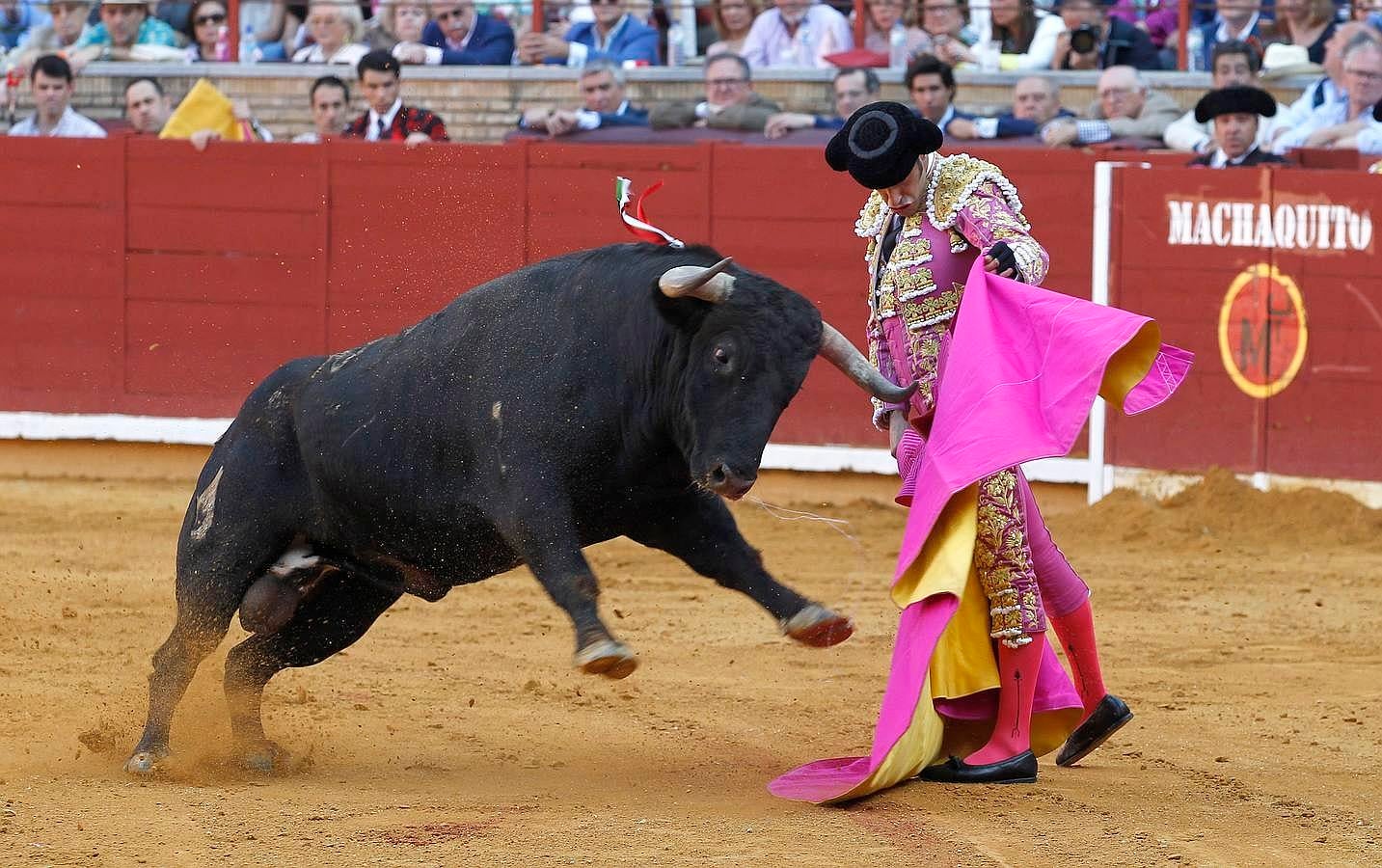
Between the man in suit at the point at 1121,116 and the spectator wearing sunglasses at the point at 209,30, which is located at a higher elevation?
the spectator wearing sunglasses at the point at 209,30

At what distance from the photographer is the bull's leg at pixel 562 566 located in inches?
138

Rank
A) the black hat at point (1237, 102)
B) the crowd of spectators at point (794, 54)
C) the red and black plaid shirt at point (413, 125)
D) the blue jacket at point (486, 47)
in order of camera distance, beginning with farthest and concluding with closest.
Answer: the blue jacket at point (486, 47)
the red and black plaid shirt at point (413, 125)
the crowd of spectators at point (794, 54)
the black hat at point (1237, 102)

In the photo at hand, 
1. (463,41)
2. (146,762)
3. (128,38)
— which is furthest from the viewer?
(128,38)

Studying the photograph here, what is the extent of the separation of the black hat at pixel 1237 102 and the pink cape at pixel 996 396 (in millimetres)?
3579

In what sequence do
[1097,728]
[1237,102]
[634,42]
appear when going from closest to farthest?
[1097,728] → [1237,102] → [634,42]

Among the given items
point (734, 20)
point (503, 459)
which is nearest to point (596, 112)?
point (734, 20)

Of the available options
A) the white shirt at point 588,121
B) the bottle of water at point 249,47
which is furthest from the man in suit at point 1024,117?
the bottle of water at point 249,47

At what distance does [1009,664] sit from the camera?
3.84 metres

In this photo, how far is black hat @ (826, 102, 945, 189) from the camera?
11.9 feet

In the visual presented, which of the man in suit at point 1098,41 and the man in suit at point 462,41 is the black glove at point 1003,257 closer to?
the man in suit at point 1098,41

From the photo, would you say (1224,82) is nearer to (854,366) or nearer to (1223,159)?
(1223,159)

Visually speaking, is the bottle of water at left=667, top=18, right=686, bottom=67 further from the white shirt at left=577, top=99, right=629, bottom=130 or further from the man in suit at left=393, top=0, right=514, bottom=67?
the white shirt at left=577, top=99, right=629, bottom=130

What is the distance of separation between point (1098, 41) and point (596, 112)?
222 cm

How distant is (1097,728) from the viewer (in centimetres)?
396
